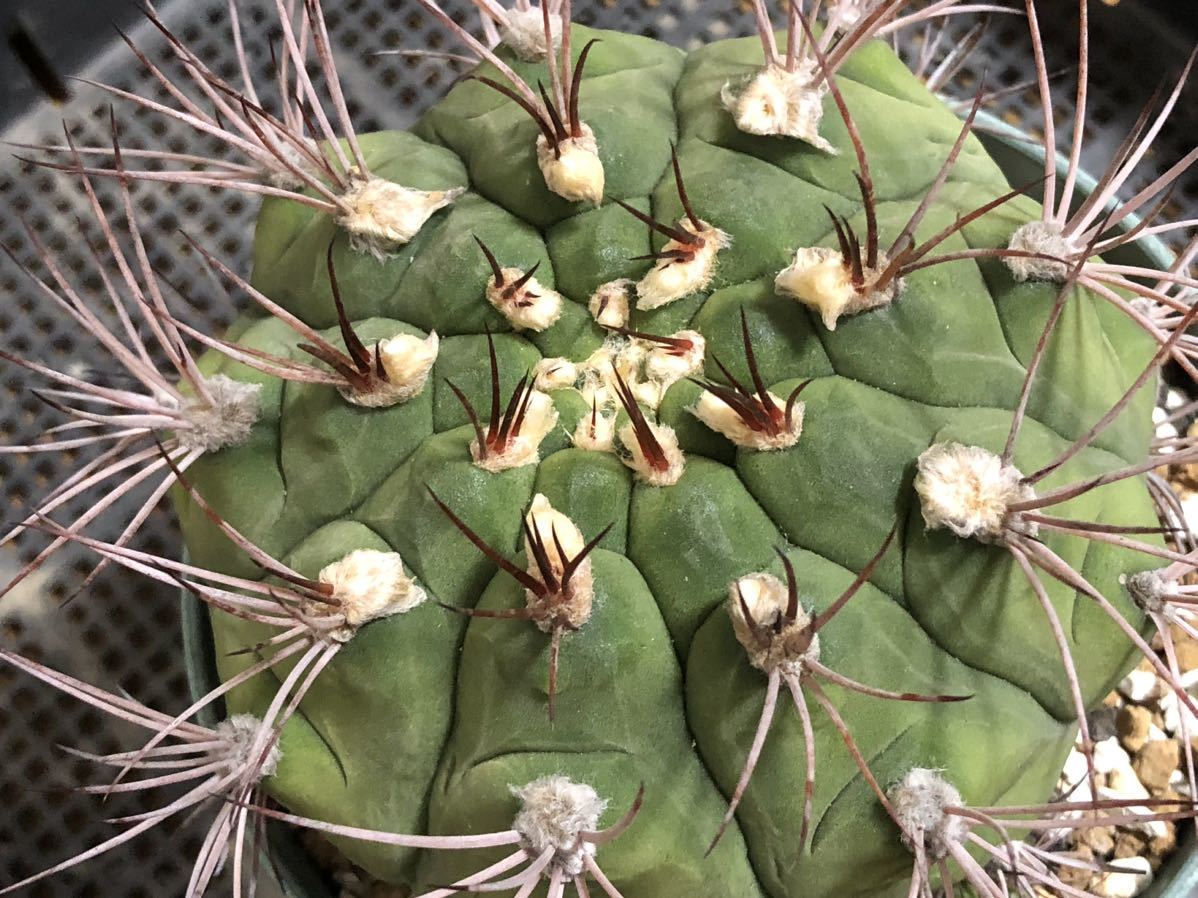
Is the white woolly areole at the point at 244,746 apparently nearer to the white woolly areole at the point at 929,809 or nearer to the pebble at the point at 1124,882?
the white woolly areole at the point at 929,809

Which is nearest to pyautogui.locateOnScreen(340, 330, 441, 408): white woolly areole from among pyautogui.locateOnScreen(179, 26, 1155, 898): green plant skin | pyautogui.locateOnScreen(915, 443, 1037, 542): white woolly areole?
pyautogui.locateOnScreen(179, 26, 1155, 898): green plant skin

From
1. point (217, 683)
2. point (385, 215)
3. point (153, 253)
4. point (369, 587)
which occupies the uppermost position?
point (385, 215)

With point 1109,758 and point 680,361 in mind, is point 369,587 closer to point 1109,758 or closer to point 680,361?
point 680,361

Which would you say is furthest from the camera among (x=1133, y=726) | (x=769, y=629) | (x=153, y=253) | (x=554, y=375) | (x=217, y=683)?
(x=153, y=253)

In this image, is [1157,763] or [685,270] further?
[1157,763]

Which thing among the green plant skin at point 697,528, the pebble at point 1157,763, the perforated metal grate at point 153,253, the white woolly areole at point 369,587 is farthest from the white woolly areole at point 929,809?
the perforated metal grate at point 153,253

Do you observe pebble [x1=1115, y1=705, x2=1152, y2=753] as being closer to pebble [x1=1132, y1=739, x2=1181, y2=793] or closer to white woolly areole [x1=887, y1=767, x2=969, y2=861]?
pebble [x1=1132, y1=739, x2=1181, y2=793]

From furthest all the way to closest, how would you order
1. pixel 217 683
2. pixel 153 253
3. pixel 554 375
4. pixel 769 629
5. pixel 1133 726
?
pixel 153 253
pixel 1133 726
pixel 217 683
pixel 554 375
pixel 769 629

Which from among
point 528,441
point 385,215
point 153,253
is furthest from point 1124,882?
point 153,253
